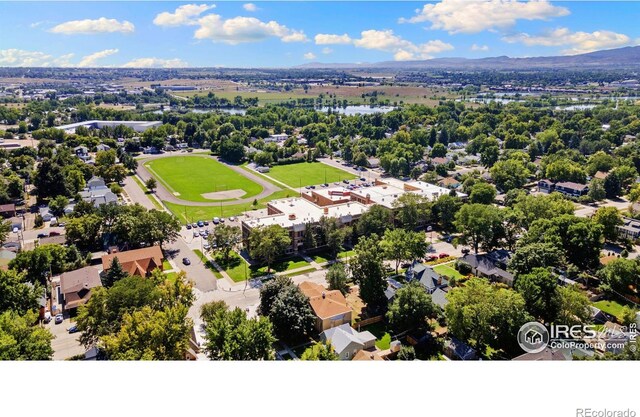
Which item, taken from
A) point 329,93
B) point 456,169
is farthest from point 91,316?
point 329,93

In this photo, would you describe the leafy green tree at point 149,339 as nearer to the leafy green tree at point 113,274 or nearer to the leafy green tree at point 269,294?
the leafy green tree at point 269,294

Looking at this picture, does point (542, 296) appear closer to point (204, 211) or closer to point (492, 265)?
point (492, 265)

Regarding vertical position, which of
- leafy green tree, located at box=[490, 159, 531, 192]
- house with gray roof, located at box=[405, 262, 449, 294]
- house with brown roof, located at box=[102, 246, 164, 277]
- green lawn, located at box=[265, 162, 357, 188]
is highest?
leafy green tree, located at box=[490, 159, 531, 192]

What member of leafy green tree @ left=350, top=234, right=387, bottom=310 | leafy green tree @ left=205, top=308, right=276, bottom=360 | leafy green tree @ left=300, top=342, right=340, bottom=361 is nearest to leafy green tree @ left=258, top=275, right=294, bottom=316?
leafy green tree @ left=205, top=308, right=276, bottom=360

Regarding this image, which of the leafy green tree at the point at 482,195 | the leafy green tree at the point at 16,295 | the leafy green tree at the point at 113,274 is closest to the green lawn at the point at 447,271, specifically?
the leafy green tree at the point at 482,195

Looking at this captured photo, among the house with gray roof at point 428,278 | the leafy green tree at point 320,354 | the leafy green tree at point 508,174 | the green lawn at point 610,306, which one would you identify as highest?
the leafy green tree at point 508,174

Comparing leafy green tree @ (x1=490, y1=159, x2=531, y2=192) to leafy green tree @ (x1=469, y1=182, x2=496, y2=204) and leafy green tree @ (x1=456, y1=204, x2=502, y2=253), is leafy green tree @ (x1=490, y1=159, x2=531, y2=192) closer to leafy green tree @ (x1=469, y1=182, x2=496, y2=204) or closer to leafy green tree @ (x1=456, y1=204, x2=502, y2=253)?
leafy green tree @ (x1=469, y1=182, x2=496, y2=204)

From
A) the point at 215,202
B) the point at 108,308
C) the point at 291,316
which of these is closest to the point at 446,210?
the point at 291,316
